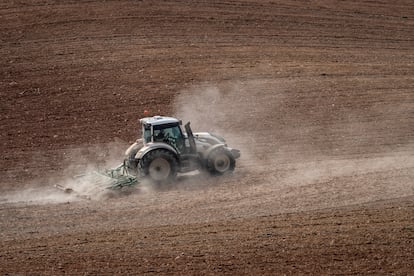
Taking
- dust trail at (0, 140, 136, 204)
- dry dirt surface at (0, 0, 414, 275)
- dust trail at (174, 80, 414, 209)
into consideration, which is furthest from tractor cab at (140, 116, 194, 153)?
dust trail at (174, 80, 414, 209)

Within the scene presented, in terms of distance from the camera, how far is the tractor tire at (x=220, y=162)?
2372cm

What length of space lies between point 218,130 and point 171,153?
22.3 ft

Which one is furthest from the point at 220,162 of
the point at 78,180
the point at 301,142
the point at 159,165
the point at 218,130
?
the point at 218,130

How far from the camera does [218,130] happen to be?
2952cm

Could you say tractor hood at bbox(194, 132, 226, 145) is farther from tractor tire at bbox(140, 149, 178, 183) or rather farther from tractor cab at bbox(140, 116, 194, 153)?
tractor tire at bbox(140, 149, 178, 183)

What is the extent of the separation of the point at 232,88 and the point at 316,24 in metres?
10.2

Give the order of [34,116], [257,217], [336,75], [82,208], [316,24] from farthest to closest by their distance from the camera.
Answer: [316,24]
[336,75]
[34,116]
[82,208]
[257,217]

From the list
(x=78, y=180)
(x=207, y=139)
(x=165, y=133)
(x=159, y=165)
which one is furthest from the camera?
(x=207, y=139)

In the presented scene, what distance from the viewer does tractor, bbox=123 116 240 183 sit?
2280cm

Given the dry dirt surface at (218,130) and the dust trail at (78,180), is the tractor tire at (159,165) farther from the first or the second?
the dust trail at (78,180)

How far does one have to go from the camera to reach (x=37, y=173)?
25.5 m

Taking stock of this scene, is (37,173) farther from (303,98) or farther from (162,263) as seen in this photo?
(303,98)

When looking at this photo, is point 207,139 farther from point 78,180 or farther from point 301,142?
point 301,142

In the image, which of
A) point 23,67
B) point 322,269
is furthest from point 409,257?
point 23,67
